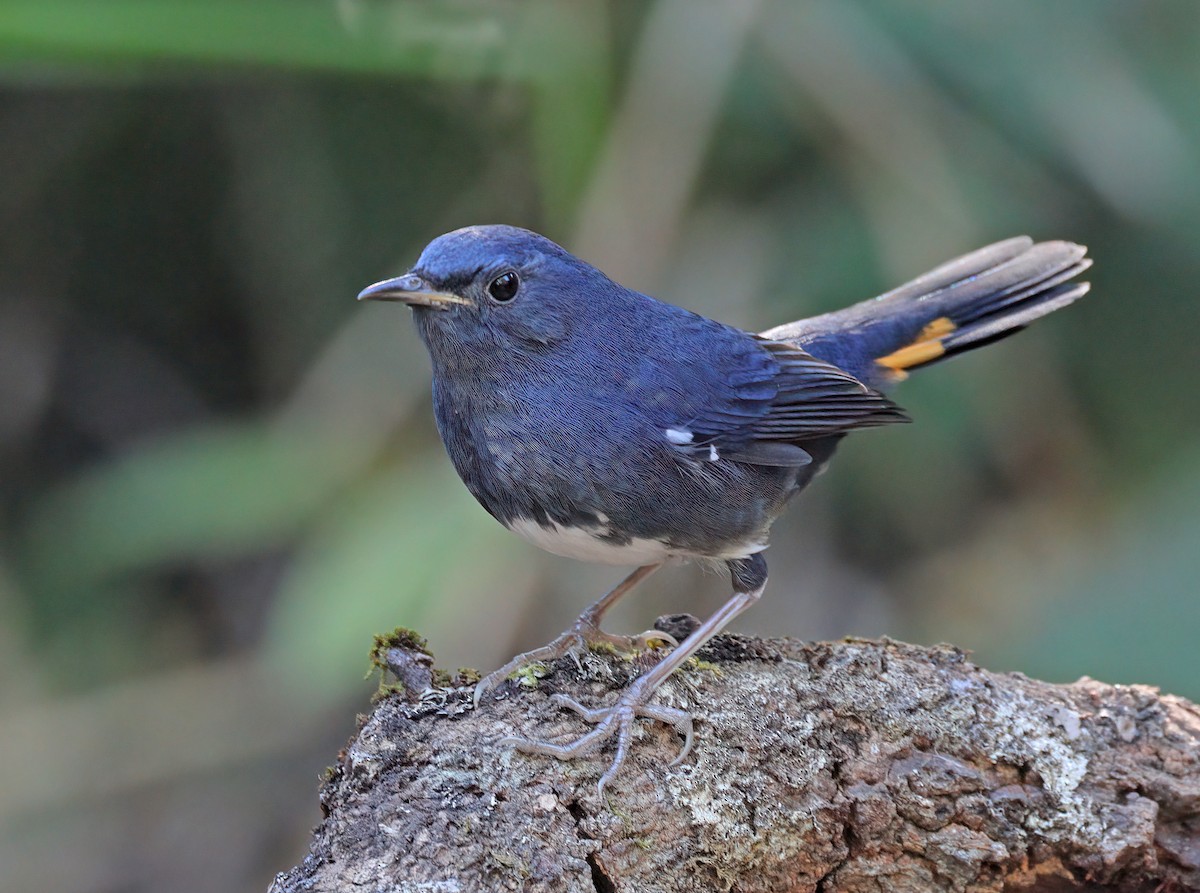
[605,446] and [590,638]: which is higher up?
[605,446]

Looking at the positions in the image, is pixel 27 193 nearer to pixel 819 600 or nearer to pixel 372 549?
pixel 372 549

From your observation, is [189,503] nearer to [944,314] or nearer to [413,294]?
[413,294]

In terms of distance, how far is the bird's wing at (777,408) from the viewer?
374 cm

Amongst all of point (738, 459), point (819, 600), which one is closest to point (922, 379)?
point (819, 600)

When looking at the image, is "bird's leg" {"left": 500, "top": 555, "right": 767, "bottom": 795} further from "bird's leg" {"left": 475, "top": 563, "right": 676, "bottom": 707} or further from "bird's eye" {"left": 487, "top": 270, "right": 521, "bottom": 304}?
"bird's eye" {"left": 487, "top": 270, "right": 521, "bottom": 304}

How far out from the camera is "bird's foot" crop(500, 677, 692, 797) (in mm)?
2822

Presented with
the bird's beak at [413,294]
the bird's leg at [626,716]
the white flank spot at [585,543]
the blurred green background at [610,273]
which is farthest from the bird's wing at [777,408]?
the blurred green background at [610,273]

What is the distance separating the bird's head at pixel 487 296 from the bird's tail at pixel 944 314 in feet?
3.92

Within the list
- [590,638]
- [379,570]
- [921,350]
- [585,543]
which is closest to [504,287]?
[585,543]

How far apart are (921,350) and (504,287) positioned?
173 cm

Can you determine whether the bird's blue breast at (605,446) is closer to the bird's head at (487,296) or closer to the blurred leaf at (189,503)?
the bird's head at (487,296)

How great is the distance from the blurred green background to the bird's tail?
115cm

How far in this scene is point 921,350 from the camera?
454 cm

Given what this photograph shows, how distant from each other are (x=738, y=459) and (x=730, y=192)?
2794mm
